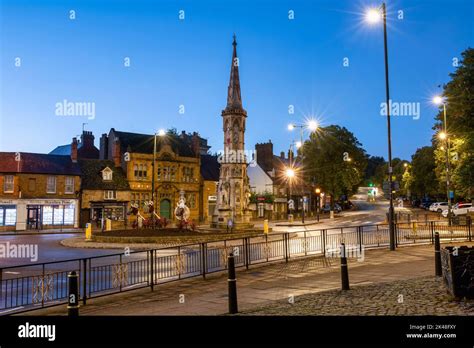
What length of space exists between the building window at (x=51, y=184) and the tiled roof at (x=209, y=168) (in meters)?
21.1

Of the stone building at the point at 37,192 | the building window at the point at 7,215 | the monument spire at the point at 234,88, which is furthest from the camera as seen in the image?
the stone building at the point at 37,192

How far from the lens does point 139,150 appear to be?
56.9m

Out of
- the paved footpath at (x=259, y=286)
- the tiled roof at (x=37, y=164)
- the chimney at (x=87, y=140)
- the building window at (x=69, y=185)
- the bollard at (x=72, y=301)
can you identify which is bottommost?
the paved footpath at (x=259, y=286)

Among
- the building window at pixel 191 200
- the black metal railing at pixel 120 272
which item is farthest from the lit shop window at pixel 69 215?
the black metal railing at pixel 120 272

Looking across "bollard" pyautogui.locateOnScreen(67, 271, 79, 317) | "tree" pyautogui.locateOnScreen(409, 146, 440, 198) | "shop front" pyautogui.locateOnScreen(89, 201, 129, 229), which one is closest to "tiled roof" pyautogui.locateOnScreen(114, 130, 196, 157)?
"shop front" pyautogui.locateOnScreen(89, 201, 129, 229)

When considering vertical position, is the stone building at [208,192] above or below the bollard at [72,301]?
above

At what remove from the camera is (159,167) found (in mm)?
57375

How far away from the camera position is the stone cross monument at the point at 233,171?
37438 millimetres

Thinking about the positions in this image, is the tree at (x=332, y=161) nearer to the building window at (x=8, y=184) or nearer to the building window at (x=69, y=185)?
the building window at (x=69, y=185)

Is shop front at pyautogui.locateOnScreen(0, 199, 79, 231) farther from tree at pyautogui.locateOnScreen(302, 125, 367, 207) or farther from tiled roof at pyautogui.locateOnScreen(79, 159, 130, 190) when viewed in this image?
tree at pyautogui.locateOnScreen(302, 125, 367, 207)

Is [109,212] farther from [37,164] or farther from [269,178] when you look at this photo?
[269,178]

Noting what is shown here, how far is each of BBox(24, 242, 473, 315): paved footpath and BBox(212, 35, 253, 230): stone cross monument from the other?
793 inches

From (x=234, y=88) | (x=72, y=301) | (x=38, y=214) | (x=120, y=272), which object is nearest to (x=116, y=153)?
(x=38, y=214)
